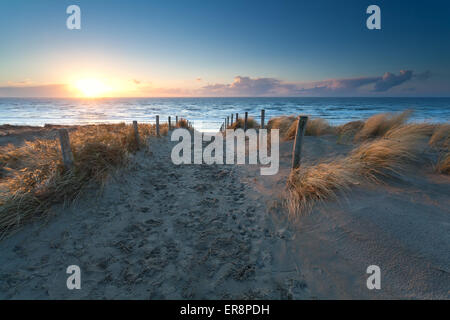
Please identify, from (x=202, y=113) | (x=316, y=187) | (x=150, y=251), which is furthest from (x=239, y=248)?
(x=202, y=113)

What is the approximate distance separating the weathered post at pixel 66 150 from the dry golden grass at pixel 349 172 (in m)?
4.67

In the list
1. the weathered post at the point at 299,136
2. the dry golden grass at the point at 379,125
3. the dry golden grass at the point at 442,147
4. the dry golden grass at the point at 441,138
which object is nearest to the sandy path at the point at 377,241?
the dry golden grass at the point at 442,147

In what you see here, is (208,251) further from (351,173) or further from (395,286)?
(351,173)

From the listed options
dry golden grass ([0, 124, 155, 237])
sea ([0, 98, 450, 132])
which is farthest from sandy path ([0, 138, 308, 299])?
sea ([0, 98, 450, 132])

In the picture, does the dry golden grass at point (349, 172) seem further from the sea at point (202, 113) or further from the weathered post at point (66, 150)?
the sea at point (202, 113)

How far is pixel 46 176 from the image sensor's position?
4.09m

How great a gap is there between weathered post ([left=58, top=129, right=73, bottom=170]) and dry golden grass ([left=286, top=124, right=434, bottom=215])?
15.3ft

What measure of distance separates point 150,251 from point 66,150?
9.60 ft

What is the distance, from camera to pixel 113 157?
5.36 m

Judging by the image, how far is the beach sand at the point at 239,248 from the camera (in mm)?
2441

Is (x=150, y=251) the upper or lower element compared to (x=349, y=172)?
lower

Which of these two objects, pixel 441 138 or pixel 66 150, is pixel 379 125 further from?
pixel 66 150

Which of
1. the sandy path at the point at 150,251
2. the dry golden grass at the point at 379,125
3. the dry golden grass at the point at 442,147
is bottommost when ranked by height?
the sandy path at the point at 150,251
